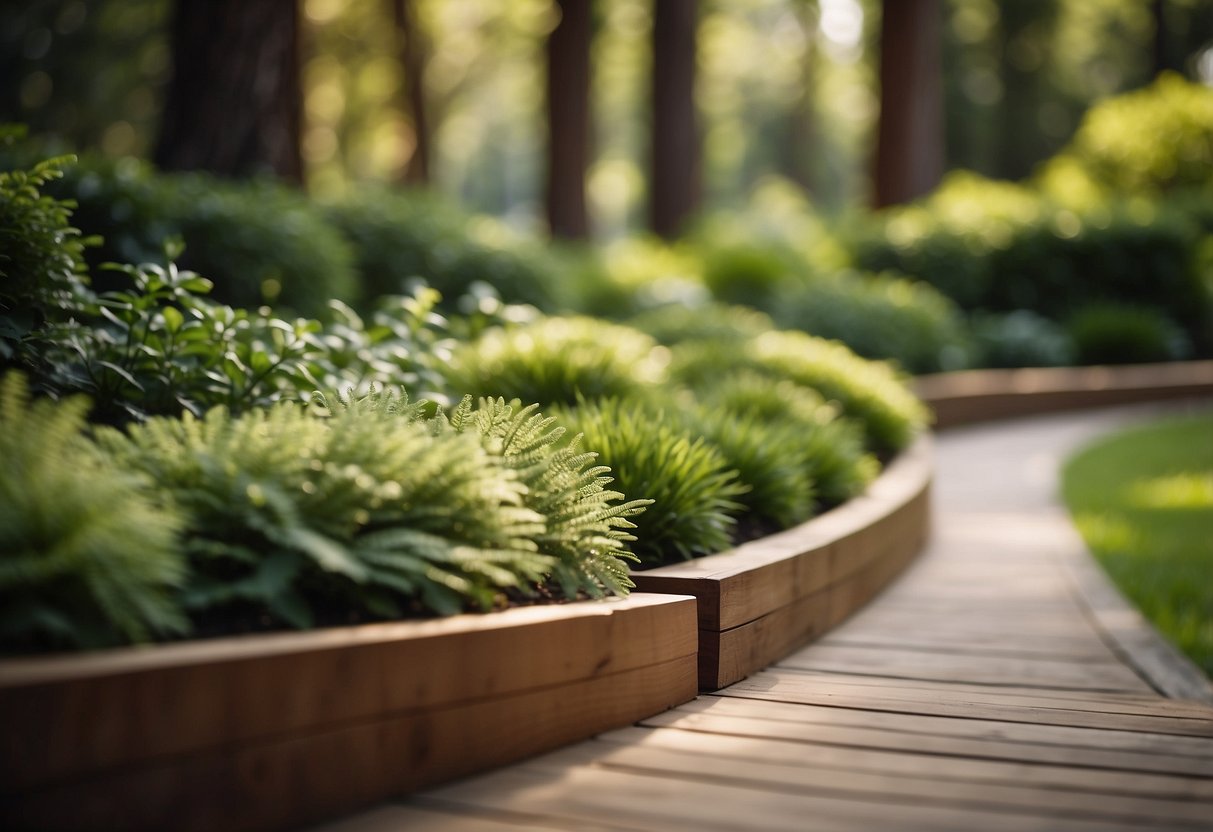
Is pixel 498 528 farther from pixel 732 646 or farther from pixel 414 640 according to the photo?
pixel 732 646

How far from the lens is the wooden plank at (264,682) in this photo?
1.73 metres

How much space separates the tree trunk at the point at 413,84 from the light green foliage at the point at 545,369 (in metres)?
16.2

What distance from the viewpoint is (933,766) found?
7.73 feet

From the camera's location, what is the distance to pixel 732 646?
10.2 ft

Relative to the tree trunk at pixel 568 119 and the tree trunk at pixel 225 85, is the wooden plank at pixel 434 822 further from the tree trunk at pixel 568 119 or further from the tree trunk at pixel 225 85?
the tree trunk at pixel 568 119

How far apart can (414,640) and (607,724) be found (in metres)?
0.68

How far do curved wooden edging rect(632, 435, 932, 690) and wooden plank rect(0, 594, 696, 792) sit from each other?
0.54m

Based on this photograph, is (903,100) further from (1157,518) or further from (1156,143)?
(1157,518)

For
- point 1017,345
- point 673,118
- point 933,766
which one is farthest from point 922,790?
point 673,118

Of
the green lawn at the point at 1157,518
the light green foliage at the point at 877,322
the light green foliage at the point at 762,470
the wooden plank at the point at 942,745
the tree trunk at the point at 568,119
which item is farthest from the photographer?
the tree trunk at the point at 568,119

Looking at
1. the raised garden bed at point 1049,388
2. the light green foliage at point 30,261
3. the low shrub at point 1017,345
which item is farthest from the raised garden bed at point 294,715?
the low shrub at point 1017,345

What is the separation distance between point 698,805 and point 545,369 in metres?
2.70

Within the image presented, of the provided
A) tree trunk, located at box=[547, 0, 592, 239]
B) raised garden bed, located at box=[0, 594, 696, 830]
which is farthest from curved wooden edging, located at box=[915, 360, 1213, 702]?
tree trunk, located at box=[547, 0, 592, 239]

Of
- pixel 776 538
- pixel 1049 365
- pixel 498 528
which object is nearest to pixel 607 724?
pixel 498 528
